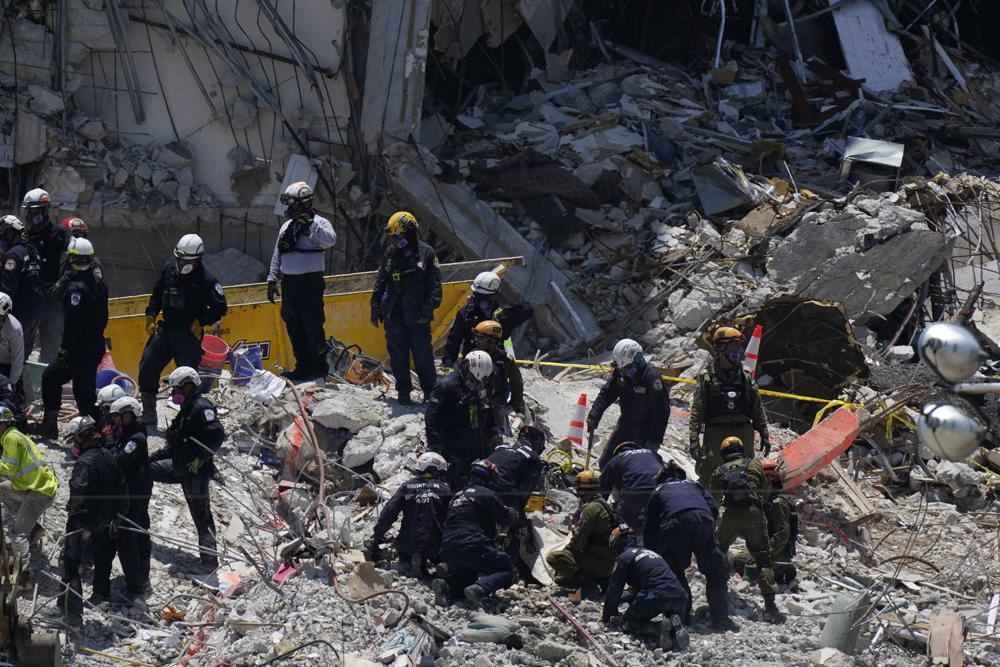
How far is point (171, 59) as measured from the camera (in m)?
17.2

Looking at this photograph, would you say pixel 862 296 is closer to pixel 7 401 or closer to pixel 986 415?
pixel 986 415

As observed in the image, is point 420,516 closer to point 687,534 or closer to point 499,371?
point 499,371

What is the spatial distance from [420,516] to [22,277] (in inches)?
155

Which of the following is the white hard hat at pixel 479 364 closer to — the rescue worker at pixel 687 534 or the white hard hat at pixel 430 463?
the white hard hat at pixel 430 463

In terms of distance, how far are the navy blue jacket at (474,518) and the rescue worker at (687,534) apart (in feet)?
3.26

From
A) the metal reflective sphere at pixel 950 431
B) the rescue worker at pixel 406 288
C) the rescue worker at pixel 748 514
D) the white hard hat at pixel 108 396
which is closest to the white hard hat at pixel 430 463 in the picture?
the rescue worker at pixel 748 514

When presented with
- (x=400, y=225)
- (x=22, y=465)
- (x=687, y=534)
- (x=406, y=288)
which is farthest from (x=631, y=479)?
(x=22, y=465)

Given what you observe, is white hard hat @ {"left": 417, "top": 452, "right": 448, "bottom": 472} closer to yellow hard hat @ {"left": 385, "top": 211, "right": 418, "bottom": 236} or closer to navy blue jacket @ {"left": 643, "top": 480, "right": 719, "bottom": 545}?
navy blue jacket @ {"left": 643, "top": 480, "right": 719, "bottom": 545}

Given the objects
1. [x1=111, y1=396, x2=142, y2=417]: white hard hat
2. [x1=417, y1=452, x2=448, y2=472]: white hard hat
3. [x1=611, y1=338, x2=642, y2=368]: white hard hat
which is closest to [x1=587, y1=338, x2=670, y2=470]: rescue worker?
[x1=611, y1=338, x2=642, y2=368]: white hard hat

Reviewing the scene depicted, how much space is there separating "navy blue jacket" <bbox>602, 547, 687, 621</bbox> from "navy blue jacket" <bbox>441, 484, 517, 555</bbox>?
2.90 ft

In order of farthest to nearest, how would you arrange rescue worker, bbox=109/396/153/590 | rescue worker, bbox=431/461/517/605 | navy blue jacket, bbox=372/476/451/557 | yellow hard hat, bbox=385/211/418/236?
1. yellow hard hat, bbox=385/211/418/236
2. navy blue jacket, bbox=372/476/451/557
3. rescue worker, bbox=431/461/517/605
4. rescue worker, bbox=109/396/153/590

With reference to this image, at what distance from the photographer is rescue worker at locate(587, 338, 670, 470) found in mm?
11102

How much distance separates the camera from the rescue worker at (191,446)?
10039 millimetres

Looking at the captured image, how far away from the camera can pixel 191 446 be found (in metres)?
10.1
